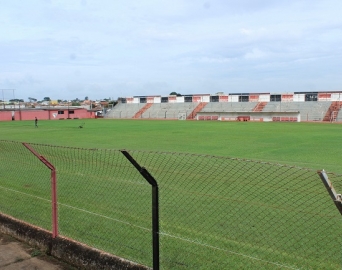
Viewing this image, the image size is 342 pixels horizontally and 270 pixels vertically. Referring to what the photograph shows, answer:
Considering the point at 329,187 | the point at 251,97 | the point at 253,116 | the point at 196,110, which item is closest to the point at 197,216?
the point at 329,187

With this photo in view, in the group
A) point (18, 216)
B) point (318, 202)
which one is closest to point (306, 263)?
point (318, 202)

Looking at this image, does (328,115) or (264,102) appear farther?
(264,102)

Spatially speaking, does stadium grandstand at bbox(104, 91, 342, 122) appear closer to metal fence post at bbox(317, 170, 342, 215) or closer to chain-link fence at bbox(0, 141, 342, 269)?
chain-link fence at bbox(0, 141, 342, 269)

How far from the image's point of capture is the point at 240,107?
66.4m

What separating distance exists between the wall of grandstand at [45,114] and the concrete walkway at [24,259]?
6508 centimetres

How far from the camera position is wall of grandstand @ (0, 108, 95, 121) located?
6538 cm

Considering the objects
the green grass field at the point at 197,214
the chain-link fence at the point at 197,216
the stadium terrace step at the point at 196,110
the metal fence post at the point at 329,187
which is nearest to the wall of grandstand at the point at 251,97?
the stadium terrace step at the point at 196,110

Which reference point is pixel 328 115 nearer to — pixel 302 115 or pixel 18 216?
pixel 302 115

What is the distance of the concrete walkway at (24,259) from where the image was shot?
15.4 feet

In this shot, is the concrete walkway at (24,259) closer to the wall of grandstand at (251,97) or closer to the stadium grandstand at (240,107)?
the stadium grandstand at (240,107)

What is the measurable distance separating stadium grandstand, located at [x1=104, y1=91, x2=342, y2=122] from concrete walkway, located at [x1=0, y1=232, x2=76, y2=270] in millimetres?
54058

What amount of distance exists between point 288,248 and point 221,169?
5.88m

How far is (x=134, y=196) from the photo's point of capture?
8125mm

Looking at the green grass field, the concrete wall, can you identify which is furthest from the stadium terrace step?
the concrete wall
